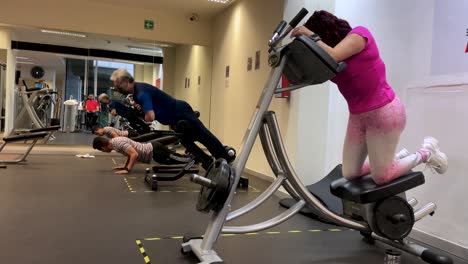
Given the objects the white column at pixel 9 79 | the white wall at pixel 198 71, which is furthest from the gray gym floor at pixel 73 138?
the white wall at pixel 198 71

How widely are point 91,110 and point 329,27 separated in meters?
7.61

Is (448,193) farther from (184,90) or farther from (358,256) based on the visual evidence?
(184,90)

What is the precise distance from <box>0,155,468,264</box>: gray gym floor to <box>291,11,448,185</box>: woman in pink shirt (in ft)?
2.40

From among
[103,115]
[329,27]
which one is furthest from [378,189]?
[103,115]

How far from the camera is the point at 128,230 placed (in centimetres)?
293

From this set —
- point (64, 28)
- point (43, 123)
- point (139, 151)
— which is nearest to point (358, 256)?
point (139, 151)

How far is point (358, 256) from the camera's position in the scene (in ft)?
8.64

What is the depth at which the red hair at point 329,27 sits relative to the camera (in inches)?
88.1

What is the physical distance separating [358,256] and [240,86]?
15.9 ft

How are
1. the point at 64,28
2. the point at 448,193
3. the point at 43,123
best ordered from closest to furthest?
the point at 448,193, the point at 64,28, the point at 43,123

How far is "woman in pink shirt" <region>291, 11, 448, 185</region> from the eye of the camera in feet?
7.00

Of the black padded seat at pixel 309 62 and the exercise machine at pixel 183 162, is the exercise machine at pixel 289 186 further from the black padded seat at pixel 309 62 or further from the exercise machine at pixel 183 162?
the exercise machine at pixel 183 162

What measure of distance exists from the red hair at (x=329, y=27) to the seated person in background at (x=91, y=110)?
743cm

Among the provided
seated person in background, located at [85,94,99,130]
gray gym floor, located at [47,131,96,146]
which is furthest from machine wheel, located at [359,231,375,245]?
seated person in background, located at [85,94,99,130]
